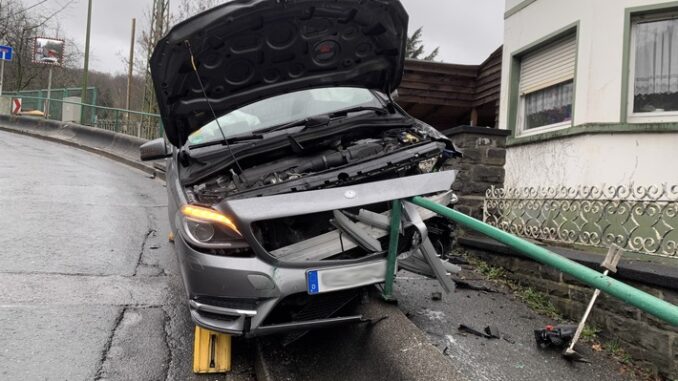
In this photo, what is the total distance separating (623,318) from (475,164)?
8.56 ft

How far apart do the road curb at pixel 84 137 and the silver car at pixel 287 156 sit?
8.06 metres

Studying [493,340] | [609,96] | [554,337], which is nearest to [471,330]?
[493,340]

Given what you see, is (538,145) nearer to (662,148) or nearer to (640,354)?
(662,148)

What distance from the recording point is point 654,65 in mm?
5785

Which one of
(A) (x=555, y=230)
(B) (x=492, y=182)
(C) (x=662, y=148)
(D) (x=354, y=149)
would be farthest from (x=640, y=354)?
(C) (x=662, y=148)

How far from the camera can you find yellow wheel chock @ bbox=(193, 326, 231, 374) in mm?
2953

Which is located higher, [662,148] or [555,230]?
[662,148]

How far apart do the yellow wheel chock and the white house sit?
15.7 feet

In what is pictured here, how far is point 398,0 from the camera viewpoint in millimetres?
3629

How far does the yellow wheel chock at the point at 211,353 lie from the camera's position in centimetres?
295

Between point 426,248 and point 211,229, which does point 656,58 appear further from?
point 211,229

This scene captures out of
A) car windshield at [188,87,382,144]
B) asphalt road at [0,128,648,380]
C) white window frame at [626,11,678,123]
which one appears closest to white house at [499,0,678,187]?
white window frame at [626,11,678,123]

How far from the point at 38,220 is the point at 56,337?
351cm

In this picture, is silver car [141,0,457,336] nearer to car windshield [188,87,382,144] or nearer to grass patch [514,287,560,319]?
car windshield [188,87,382,144]
